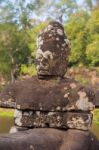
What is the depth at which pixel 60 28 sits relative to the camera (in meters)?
6.04

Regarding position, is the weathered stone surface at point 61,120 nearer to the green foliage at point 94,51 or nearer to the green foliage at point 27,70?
the green foliage at point 94,51

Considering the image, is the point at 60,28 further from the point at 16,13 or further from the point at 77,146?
the point at 16,13

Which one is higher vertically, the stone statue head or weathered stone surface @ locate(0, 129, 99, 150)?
the stone statue head

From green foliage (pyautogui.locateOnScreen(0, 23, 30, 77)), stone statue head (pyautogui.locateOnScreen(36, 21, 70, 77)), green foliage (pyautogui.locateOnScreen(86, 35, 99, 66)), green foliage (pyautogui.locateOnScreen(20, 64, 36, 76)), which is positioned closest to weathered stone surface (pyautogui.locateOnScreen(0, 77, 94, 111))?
stone statue head (pyautogui.locateOnScreen(36, 21, 70, 77))

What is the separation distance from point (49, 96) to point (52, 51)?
0.58 meters

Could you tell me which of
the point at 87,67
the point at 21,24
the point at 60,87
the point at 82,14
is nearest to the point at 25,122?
the point at 60,87

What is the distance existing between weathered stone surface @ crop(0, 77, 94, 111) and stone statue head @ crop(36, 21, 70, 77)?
0.53 ft

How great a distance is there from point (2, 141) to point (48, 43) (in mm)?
1912

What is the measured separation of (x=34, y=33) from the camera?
51.8 metres

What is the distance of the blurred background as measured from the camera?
4231 cm

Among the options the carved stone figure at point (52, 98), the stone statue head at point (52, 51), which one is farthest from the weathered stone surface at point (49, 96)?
the stone statue head at point (52, 51)

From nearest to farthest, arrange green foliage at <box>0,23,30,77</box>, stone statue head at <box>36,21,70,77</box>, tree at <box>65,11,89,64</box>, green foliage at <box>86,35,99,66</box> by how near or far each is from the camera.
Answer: stone statue head at <box>36,21,70,77</box>, green foliage at <box>86,35,99,66</box>, tree at <box>65,11,89,64</box>, green foliage at <box>0,23,30,77</box>

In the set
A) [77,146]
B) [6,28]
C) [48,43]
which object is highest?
[6,28]

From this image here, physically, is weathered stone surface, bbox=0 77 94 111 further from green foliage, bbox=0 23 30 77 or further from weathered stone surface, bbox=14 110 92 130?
green foliage, bbox=0 23 30 77
